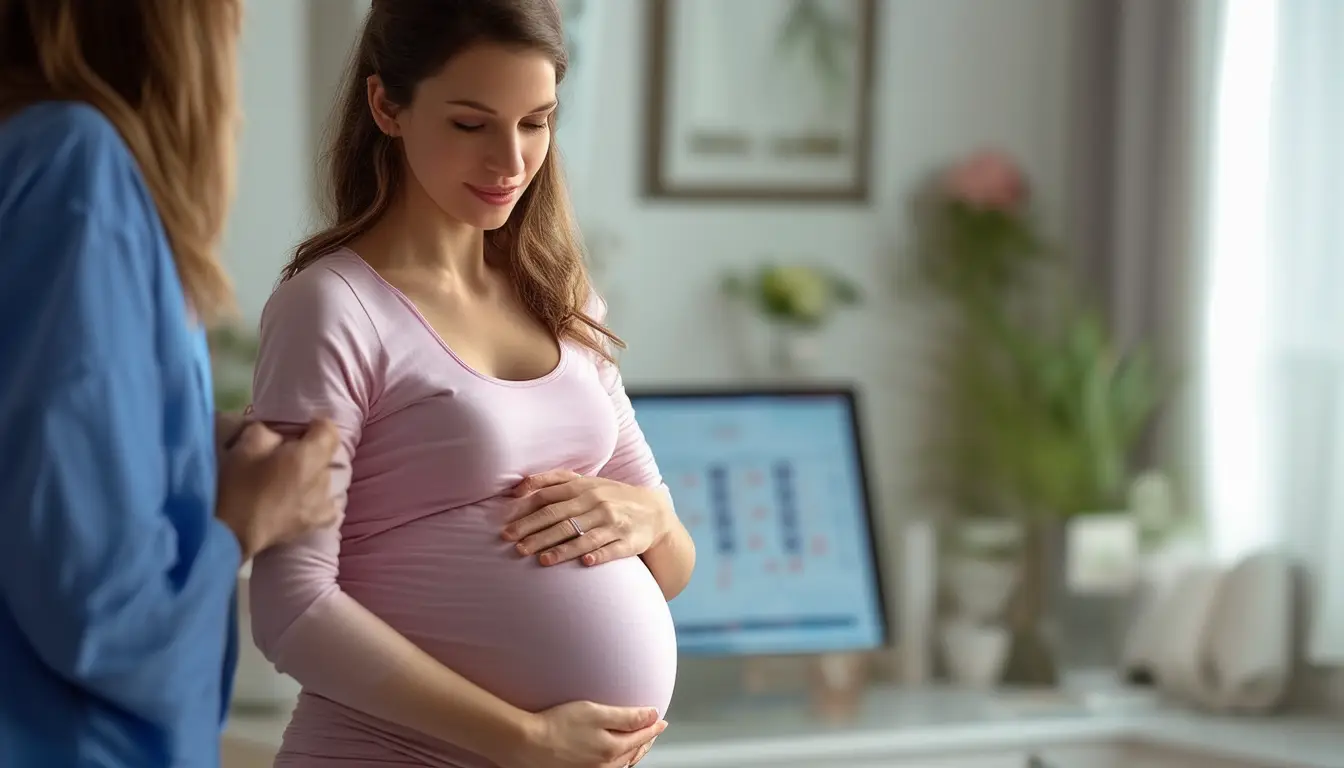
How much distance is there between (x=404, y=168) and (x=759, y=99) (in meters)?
1.58

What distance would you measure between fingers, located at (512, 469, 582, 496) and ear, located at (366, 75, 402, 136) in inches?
11.5

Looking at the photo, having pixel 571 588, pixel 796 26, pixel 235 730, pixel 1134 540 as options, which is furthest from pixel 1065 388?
pixel 571 588

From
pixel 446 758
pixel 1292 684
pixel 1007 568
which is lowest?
pixel 1292 684

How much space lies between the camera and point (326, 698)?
1.28m

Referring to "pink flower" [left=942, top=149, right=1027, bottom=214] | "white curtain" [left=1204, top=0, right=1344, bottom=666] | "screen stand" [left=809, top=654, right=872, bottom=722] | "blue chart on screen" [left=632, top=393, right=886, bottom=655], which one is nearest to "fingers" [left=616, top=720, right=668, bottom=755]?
"blue chart on screen" [left=632, top=393, right=886, bottom=655]

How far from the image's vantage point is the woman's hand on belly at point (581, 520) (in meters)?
1.26

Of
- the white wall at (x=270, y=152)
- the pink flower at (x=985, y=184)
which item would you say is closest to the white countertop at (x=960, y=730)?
the white wall at (x=270, y=152)

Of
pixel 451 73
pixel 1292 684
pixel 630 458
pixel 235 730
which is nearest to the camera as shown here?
pixel 451 73

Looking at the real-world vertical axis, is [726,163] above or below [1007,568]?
above

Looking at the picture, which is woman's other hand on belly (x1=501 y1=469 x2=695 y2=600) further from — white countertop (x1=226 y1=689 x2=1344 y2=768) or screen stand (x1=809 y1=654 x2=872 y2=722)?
screen stand (x1=809 y1=654 x2=872 y2=722)

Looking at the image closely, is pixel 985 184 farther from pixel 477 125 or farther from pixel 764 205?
pixel 477 125

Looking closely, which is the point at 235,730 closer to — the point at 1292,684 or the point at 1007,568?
the point at 1007,568

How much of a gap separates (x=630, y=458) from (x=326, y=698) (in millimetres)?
338

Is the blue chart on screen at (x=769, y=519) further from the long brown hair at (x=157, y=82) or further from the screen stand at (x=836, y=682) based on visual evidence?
the long brown hair at (x=157, y=82)
